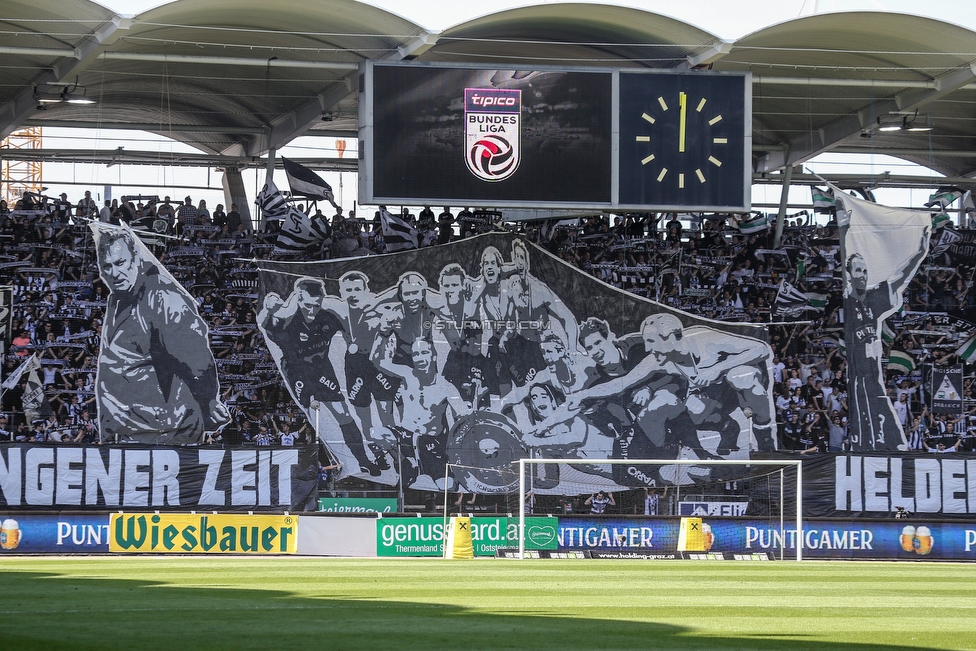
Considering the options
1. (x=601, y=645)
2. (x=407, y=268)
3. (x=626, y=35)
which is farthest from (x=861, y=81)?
(x=601, y=645)

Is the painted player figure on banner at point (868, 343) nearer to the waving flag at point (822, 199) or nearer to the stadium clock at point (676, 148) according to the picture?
the waving flag at point (822, 199)

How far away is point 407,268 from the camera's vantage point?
30.1 meters

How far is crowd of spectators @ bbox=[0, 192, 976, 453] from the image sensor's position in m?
28.8

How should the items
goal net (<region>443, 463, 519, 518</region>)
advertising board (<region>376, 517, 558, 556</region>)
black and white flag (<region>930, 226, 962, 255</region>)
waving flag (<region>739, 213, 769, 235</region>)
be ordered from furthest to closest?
waving flag (<region>739, 213, 769, 235</region>) < black and white flag (<region>930, 226, 962, 255</region>) < goal net (<region>443, 463, 519, 518</region>) < advertising board (<region>376, 517, 558, 556</region>)

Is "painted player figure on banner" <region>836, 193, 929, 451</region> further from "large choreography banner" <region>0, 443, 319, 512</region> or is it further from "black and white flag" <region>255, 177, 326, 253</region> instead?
"black and white flag" <region>255, 177, 326, 253</region>

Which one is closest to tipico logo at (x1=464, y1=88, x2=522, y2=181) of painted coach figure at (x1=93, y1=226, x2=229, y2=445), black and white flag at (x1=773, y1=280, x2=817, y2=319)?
painted coach figure at (x1=93, y1=226, x2=229, y2=445)

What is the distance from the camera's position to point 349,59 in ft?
98.5

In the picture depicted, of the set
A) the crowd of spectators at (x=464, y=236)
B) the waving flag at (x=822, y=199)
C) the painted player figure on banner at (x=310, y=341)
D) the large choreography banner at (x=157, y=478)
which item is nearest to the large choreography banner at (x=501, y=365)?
the painted player figure on banner at (x=310, y=341)

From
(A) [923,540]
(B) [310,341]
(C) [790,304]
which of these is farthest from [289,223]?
(A) [923,540]

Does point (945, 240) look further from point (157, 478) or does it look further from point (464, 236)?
point (157, 478)

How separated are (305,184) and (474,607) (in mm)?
19467

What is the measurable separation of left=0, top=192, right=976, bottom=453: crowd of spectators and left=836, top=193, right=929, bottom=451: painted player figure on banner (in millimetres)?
2175

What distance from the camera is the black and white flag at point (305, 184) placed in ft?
101

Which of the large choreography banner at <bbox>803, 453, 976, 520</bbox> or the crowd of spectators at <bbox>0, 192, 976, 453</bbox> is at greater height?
the crowd of spectators at <bbox>0, 192, 976, 453</bbox>
